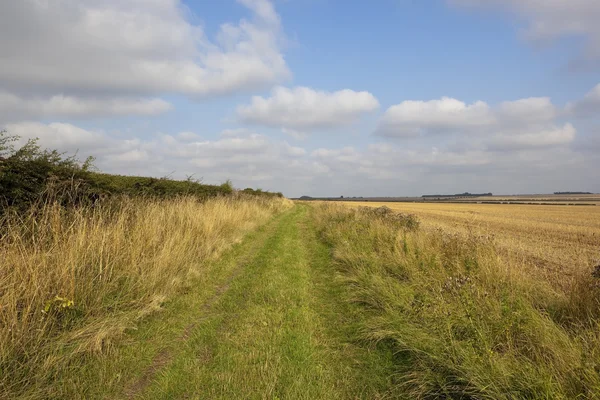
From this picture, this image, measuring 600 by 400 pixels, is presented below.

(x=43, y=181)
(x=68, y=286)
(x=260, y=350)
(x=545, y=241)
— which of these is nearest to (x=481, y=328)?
(x=260, y=350)

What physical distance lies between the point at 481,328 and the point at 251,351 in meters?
2.96

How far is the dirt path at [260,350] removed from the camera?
131 inches

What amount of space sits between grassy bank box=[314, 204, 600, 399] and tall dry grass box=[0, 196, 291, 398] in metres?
3.74

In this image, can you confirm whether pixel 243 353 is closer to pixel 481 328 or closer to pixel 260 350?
pixel 260 350

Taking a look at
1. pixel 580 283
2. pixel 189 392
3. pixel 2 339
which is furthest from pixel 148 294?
pixel 580 283

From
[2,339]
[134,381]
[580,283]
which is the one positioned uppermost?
[580,283]

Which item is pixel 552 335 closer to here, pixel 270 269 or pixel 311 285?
pixel 311 285

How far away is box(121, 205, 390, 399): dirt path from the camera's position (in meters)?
3.32

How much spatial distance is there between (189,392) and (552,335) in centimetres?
411

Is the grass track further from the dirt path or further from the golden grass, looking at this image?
the golden grass

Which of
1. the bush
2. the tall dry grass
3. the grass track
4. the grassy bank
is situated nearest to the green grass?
the grass track

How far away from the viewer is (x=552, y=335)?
3.52m

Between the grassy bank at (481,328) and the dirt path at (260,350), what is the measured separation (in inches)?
17.6

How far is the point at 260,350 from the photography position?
4062 millimetres
